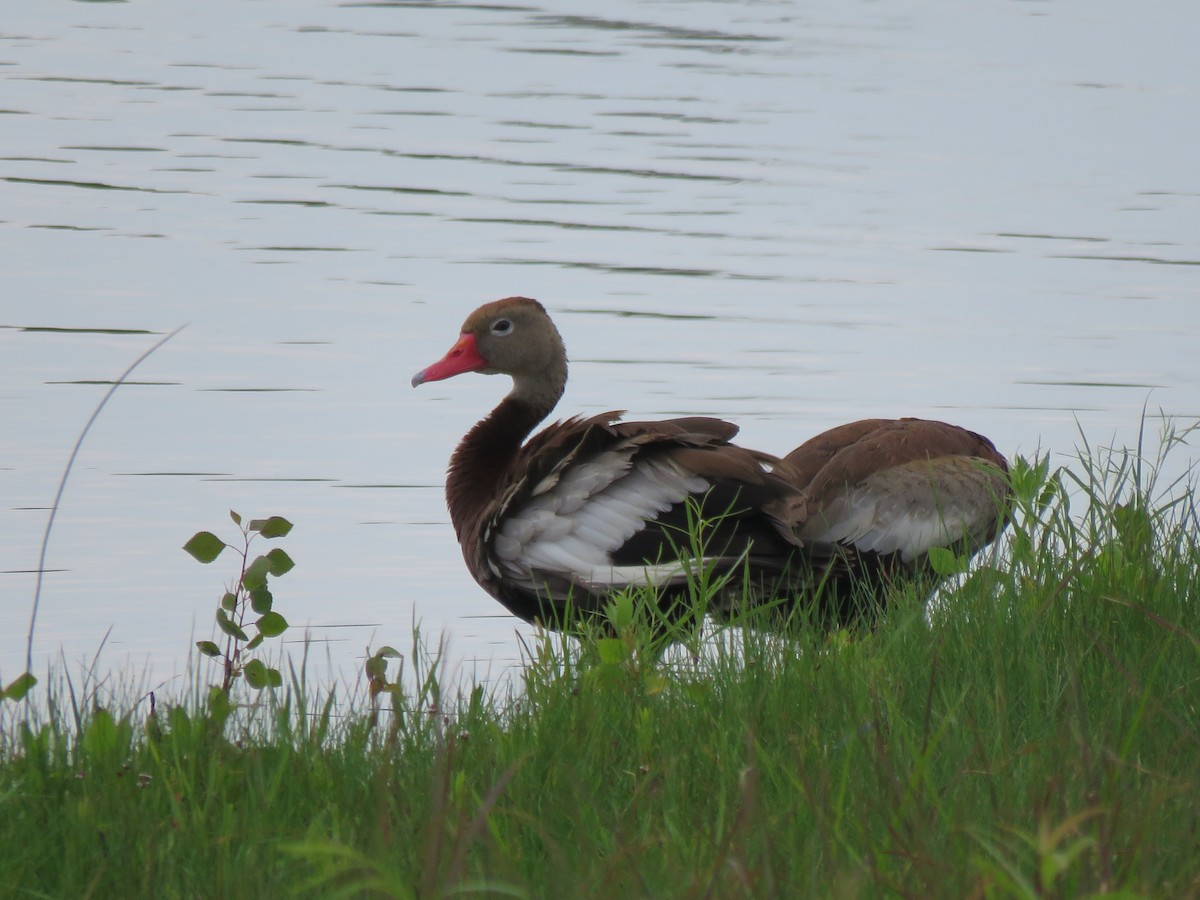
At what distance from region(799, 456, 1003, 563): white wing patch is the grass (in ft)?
4.17

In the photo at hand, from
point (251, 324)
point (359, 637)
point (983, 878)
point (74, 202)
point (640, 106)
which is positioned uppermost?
point (640, 106)

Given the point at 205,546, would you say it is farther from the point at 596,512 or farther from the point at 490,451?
the point at 490,451

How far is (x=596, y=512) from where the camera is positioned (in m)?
5.52

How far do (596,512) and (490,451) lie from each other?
3.72 ft

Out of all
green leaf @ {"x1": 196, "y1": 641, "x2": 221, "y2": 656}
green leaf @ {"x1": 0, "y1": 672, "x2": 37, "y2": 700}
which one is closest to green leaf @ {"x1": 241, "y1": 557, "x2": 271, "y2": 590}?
green leaf @ {"x1": 196, "y1": 641, "x2": 221, "y2": 656}

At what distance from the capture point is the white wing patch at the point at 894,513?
5633mm

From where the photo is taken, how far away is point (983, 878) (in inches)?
88.7

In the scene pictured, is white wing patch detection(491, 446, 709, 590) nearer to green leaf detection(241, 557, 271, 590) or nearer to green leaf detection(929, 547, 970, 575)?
green leaf detection(929, 547, 970, 575)

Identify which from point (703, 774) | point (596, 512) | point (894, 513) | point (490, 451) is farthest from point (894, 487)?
point (703, 774)

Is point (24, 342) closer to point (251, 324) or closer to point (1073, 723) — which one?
point (251, 324)

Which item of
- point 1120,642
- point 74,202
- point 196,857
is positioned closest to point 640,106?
point 74,202

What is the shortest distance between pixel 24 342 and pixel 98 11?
11634 millimetres

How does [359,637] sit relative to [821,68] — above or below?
below

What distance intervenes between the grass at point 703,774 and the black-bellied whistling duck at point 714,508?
103 centimetres
